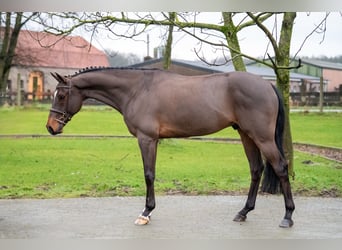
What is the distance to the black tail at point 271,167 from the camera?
4211 mm

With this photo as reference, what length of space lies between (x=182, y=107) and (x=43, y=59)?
1.79 metres

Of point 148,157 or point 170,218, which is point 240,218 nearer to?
point 170,218

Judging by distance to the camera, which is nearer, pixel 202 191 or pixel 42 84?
pixel 42 84

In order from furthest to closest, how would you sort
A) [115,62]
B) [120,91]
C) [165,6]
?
1. [115,62]
2. [165,6]
3. [120,91]

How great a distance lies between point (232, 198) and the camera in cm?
514

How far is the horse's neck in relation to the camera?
4305 millimetres

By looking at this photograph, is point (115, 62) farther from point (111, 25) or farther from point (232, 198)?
point (232, 198)

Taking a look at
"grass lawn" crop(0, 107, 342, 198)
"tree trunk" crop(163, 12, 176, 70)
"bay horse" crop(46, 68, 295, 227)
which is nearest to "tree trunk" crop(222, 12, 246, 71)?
"tree trunk" crop(163, 12, 176, 70)

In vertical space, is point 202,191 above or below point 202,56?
below

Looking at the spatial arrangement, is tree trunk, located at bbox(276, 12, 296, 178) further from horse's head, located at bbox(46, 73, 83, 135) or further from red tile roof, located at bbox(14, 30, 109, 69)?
→ horse's head, located at bbox(46, 73, 83, 135)

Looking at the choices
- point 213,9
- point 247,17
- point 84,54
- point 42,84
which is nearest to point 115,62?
point 84,54

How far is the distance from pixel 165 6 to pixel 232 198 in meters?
2.12

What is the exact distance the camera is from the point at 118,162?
17.2ft

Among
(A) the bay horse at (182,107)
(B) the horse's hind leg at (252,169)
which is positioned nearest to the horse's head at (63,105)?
(A) the bay horse at (182,107)
